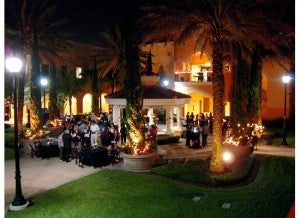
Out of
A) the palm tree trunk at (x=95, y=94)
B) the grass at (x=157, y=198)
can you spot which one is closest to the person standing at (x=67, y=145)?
the grass at (x=157, y=198)

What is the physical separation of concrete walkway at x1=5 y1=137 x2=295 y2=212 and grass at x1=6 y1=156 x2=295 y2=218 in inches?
33.2

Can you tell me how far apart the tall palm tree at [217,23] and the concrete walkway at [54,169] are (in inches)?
158

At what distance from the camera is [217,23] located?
13.4 m

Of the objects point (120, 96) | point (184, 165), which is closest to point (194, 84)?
point (120, 96)

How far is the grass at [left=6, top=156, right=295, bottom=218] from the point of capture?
971 centimetres

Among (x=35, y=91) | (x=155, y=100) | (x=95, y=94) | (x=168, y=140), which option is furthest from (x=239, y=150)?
(x=95, y=94)

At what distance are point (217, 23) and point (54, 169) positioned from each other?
9412 mm

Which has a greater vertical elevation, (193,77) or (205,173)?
(193,77)

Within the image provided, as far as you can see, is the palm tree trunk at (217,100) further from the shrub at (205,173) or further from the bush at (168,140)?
the bush at (168,140)

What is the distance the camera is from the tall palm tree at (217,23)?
1316cm

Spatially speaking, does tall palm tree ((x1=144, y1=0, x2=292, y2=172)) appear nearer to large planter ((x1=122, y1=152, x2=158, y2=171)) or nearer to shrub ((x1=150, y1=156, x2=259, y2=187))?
shrub ((x1=150, y1=156, x2=259, y2=187))

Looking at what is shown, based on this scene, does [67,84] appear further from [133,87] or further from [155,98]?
[133,87]
